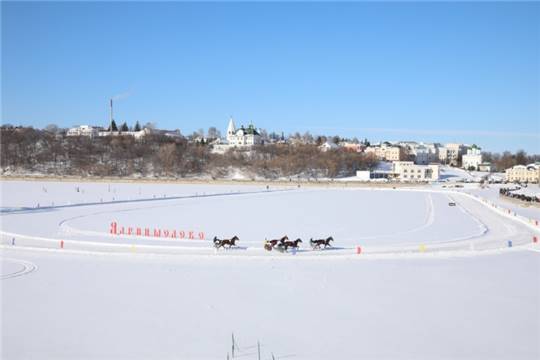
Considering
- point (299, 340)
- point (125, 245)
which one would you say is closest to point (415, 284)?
point (299, 340)

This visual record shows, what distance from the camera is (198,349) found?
8477mm

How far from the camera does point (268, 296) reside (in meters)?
11.9

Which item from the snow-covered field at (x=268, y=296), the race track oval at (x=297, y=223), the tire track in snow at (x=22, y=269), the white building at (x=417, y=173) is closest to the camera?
the snow-covered field at (x=268, y=296)

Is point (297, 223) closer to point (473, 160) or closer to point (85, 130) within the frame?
point (473, 160)

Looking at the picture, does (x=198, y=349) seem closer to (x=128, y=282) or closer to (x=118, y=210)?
(x=128, y=282)

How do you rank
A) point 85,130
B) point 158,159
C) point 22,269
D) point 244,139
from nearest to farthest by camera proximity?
point 22,269 < point 158,159 < point 244,139 < point 85,130

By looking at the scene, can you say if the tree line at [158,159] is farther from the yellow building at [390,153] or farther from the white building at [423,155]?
the white building at [423,155]

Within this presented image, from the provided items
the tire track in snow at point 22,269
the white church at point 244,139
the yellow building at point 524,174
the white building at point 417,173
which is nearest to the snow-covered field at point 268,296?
the tire track in snow at point 22,269

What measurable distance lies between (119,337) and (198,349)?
1.54 m

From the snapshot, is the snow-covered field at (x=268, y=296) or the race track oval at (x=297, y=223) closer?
the snow-covered field at (x=268, y=296)

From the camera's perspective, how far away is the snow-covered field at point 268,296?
343 inches

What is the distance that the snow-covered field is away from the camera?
28.6 feet

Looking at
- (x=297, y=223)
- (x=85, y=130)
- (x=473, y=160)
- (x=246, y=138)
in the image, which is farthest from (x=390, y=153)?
(x=297, y=223)

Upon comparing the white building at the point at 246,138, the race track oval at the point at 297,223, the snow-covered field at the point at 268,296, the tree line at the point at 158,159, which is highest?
the white building at the point at 246,138
